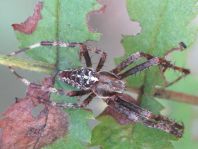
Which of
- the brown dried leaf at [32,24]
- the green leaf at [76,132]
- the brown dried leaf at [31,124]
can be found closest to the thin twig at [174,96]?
the green leaf at [76,132]

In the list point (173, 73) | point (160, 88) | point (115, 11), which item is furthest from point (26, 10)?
point (160, 88)

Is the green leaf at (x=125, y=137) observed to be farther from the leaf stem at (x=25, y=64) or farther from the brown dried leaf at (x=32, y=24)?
the brown dried leaf at (x=32, y=24)

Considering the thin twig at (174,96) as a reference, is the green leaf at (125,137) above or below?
below

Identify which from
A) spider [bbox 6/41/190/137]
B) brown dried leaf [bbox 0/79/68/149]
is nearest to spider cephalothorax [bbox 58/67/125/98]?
spider [bbox 6/41/190/137]

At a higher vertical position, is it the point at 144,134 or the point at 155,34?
the point at 155,34

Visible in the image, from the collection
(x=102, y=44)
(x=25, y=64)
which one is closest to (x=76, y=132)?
(x=25, y=64)

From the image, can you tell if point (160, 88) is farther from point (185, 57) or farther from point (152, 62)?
point (185, 57)
